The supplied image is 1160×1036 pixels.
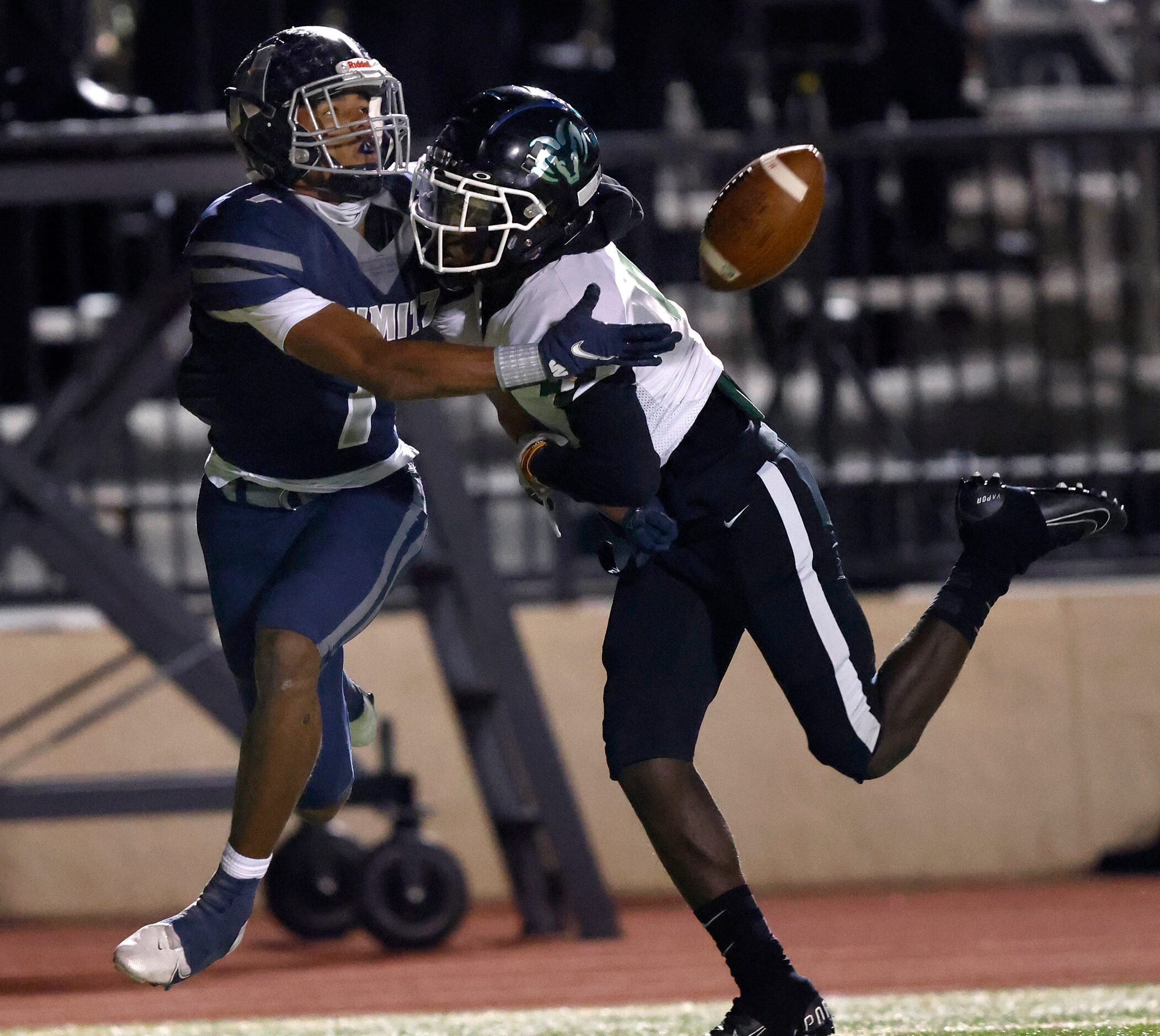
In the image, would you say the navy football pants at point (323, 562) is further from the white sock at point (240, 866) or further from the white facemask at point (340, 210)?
the white facemask at point (340, 210)

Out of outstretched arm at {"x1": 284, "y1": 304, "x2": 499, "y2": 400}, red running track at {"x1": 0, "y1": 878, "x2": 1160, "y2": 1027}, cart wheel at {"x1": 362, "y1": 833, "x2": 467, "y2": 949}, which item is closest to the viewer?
outstretched arm at {"x1": 284, "y1": 304, "x2": 499, "y2": 400}

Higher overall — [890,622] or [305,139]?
[305,139]

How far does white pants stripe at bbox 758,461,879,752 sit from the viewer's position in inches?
142

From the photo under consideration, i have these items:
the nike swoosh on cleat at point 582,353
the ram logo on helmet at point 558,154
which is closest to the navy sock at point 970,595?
the nike swoosh on cleat at point 582,353

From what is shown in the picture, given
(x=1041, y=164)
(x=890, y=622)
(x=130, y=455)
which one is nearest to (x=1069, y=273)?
(x=1041, y=164)

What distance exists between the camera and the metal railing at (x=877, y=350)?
7090mm

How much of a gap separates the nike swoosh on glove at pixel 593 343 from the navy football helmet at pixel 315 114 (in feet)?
1.98

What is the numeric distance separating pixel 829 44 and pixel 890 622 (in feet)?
7.99

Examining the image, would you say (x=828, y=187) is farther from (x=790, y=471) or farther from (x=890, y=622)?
(x=790, y=471)

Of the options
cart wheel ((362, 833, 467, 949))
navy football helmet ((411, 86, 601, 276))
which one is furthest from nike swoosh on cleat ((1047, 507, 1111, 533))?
cart wheel ((362, 833, 467, 949))

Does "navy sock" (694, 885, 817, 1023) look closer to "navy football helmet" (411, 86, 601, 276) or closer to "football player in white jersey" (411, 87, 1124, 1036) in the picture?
"football player in white jersey" (411, 87, 1124, 1036)

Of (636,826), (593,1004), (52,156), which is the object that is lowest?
(636,826)

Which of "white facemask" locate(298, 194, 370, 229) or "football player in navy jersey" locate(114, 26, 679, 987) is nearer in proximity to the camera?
"football player in navy jersey" locate(114, 26, 679, 987)

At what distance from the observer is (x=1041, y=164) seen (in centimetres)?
838
